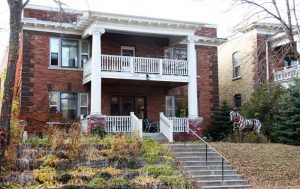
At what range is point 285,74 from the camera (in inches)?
1261

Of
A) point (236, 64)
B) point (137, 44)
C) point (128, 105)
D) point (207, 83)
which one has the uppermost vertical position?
point (137, 44)

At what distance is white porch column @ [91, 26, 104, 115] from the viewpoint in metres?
24.5

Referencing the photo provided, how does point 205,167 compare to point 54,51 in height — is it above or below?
below

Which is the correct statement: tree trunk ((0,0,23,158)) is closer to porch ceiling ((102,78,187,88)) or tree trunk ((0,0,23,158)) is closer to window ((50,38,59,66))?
porch ceiling ((102,78,187,88))

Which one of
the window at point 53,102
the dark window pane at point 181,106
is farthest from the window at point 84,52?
the dark window pane at point 181,106

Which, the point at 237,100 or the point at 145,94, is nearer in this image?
the point at 145,94

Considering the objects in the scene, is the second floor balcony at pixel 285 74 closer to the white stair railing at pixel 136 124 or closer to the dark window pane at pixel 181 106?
the dark window pane at pixel 181 106

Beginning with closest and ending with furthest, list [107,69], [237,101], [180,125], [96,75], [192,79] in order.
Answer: [96,75]
[107,69]
[180,125]
[192,79]
[237,101]

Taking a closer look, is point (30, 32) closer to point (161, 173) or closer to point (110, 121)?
point (110, 121)

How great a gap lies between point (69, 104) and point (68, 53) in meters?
3.09

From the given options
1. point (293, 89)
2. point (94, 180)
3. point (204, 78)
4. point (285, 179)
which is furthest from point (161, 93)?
point (94, 180)

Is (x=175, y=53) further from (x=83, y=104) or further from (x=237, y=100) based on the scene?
(x=237, y=100)

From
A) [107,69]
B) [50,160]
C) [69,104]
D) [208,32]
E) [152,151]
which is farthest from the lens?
[208,32]

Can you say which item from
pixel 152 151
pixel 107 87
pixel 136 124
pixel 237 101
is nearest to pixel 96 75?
pixel 136 124
